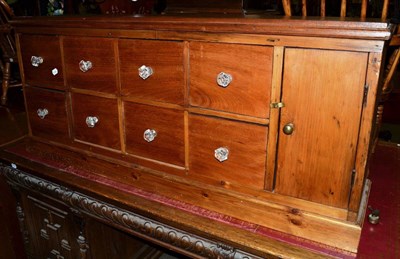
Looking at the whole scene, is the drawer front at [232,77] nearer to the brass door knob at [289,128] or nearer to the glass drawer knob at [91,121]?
the brass door knob at [289,128]

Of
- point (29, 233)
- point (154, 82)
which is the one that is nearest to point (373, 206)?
point (154, 82)

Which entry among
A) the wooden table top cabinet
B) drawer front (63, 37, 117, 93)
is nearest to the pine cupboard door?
the wooden table top cabinet

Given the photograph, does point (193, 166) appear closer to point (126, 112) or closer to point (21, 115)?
point (126, 112)

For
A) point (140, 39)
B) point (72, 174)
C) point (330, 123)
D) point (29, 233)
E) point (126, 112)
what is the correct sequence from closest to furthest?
point (330, 123) → point (140, 39) → point (126, 112) → point (72, 174) → point (29, 233)

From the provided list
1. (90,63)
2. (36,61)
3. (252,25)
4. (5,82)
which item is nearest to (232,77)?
(252,25)

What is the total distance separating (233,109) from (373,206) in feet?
2.04

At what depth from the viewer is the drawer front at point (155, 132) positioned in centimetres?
125

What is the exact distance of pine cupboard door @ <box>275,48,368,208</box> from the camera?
0.92 metres

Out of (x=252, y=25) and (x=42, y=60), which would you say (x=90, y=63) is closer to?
(x=42, y=60)

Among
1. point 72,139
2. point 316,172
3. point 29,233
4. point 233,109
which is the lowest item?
point 29,233

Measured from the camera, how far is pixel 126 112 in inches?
53.5

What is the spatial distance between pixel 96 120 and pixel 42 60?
381 mm

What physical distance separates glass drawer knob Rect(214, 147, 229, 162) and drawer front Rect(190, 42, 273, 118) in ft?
0.42

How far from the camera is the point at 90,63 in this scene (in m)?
1.38
